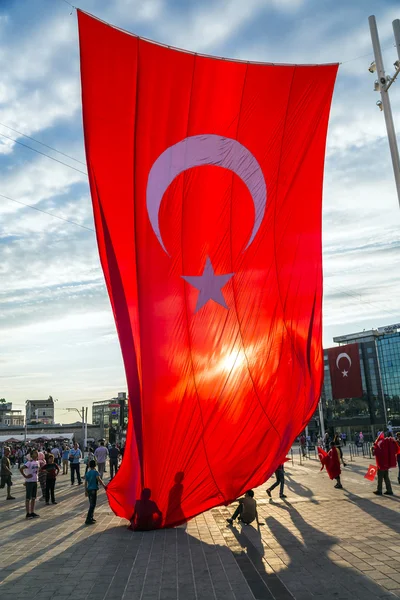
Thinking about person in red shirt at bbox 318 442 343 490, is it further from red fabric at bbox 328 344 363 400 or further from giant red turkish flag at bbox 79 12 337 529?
red fabric at bbox 328 344 363 400

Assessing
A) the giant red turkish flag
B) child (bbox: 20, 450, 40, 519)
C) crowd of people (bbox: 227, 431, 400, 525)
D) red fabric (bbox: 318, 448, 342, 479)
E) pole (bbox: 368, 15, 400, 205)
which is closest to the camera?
pole (bbox: 368, 15, 400, 205)

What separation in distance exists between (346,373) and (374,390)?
7631 cm

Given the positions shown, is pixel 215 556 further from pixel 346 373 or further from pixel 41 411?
pixel 41 411

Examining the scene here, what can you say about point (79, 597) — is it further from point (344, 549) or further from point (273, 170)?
point (273, 170)

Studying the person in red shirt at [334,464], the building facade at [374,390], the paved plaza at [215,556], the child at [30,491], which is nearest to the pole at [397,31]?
the paved plaza at [215,556]

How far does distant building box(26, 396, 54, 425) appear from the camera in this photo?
11344 centimetres

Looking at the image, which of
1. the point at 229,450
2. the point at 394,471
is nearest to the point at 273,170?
the point at 229,450

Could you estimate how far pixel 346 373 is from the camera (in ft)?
99.7

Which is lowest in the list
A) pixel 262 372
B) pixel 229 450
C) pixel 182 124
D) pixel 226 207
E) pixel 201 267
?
pixel 229 450

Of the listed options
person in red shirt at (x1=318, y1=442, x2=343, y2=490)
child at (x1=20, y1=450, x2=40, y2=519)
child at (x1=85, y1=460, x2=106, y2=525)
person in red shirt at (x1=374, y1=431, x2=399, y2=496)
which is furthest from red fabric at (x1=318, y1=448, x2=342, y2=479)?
child at (x1=20, y1=450, x2=40, y2=519)

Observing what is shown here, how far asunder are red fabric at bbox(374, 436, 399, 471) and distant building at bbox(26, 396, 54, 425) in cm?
10291

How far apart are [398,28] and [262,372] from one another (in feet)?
22.0

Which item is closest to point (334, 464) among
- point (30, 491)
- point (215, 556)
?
point (215, 556)

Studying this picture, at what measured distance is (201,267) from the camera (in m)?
9.86
